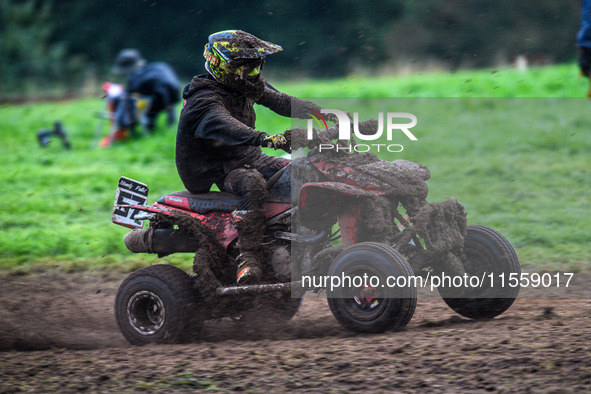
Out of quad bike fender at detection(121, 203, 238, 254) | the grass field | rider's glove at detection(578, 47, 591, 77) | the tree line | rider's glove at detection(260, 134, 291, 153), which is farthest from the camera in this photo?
the tree line

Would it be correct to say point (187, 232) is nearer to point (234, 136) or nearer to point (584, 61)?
point (234, 136)

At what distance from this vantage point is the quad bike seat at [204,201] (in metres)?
6.10

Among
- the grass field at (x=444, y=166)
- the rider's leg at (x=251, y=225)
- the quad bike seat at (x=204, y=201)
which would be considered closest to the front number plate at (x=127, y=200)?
the quad bike seat at (x=204, y=201)

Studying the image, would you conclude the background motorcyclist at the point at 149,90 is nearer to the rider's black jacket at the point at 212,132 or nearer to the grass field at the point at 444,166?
the grass field at the point at 444,166

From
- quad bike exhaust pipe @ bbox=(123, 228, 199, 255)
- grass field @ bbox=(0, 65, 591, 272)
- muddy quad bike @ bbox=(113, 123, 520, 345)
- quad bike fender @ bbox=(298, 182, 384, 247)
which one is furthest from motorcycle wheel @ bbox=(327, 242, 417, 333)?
grass field @ bbox=(0, 65, 591, 272)

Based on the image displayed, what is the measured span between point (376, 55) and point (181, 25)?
24.3 ft

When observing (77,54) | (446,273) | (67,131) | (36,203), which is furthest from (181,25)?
(446,273)

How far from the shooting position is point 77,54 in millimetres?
32031

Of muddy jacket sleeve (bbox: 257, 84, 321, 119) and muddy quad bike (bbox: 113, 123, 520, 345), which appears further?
muddy jacket sleeve (bbox: 257, 84, 321, 119)

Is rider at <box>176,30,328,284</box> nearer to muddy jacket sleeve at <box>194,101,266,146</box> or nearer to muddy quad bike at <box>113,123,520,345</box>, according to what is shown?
muddy jacket sleeve at <box>194,101,266,146</box>

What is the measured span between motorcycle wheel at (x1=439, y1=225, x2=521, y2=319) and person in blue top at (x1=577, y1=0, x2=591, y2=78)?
19.3ft

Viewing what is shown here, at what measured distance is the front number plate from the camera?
652 cm

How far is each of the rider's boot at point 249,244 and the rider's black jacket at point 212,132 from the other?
515 mm

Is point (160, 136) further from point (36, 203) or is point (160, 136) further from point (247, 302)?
point (247, 302)
